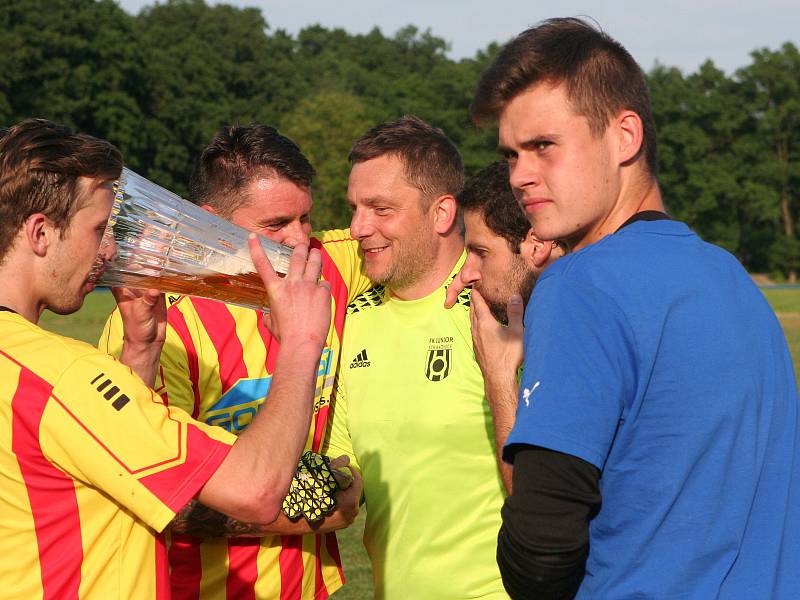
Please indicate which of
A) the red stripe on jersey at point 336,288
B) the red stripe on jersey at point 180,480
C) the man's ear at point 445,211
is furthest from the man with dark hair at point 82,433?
the man's ear at point 445,211

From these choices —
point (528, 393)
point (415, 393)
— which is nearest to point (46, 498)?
point (528, 393)

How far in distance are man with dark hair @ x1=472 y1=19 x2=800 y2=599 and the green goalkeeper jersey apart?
1597 millimetres

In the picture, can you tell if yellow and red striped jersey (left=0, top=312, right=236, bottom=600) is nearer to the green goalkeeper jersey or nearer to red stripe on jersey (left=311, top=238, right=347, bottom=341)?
the green goalkeeper jersey

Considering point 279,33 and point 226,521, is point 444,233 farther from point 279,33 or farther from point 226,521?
point 279,33

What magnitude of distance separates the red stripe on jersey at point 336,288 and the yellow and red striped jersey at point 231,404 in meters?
0.13

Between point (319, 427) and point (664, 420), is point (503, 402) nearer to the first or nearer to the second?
point (664, 420)

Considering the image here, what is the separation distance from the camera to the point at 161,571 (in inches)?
117

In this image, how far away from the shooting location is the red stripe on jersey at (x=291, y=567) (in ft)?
13.9

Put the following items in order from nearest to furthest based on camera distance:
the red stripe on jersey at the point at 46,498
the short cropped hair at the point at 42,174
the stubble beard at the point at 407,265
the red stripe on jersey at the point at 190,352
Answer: the red stripe on jersey at the point at 46,498
the short cropped hair at the point at 42,174
the red stripe on jersey at the point at 190,352
the stubble beard at the point at 407,265

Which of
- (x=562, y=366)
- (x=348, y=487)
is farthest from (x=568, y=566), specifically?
(x=348, y=487)

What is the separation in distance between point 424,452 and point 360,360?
1.85ft

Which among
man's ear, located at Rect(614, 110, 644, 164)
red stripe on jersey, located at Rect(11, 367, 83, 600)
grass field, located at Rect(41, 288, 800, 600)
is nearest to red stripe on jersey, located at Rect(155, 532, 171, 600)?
red stripe on jersey, located at Rect(11, 367, 83, 600)

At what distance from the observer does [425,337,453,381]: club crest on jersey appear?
4.17 metres

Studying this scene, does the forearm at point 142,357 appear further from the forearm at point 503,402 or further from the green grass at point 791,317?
the green grass at point 791,317
